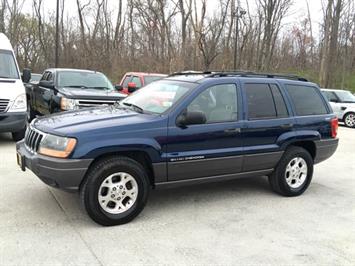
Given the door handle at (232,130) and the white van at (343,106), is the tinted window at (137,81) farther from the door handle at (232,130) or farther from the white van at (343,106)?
the door handle at (232,130)

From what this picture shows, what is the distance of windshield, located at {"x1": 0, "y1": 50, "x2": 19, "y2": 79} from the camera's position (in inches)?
354

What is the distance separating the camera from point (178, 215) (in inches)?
192

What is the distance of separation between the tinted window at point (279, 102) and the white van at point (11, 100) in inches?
215

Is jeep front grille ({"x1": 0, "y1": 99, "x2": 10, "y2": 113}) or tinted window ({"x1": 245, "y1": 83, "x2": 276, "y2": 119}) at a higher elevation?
tinted window ({"x1": 245, "y1": 83, "x2": 276, "y2": 119})

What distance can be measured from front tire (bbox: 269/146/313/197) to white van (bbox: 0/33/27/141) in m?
5.49

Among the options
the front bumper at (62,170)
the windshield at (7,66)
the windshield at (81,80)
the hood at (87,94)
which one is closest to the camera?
the front bumper at (62,170)

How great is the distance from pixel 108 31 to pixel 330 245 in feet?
117

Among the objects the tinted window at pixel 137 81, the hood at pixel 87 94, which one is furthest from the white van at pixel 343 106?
the hood at pixel 87 94

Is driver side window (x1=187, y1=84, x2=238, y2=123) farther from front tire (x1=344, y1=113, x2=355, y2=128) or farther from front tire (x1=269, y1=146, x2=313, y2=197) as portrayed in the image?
A: front tire (x1=344, y1=113, x2=355, y2=128)

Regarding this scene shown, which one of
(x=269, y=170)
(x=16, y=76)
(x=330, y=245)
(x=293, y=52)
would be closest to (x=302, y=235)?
(x=330, y=245)

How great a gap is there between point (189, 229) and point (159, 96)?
1.80 meters

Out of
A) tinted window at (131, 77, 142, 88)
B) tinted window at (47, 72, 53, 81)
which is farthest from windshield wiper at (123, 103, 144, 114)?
tinted window at (131, 77, 142, 88)

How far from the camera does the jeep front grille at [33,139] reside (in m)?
4.56

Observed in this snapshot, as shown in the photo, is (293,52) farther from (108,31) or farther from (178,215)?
(178,215)
